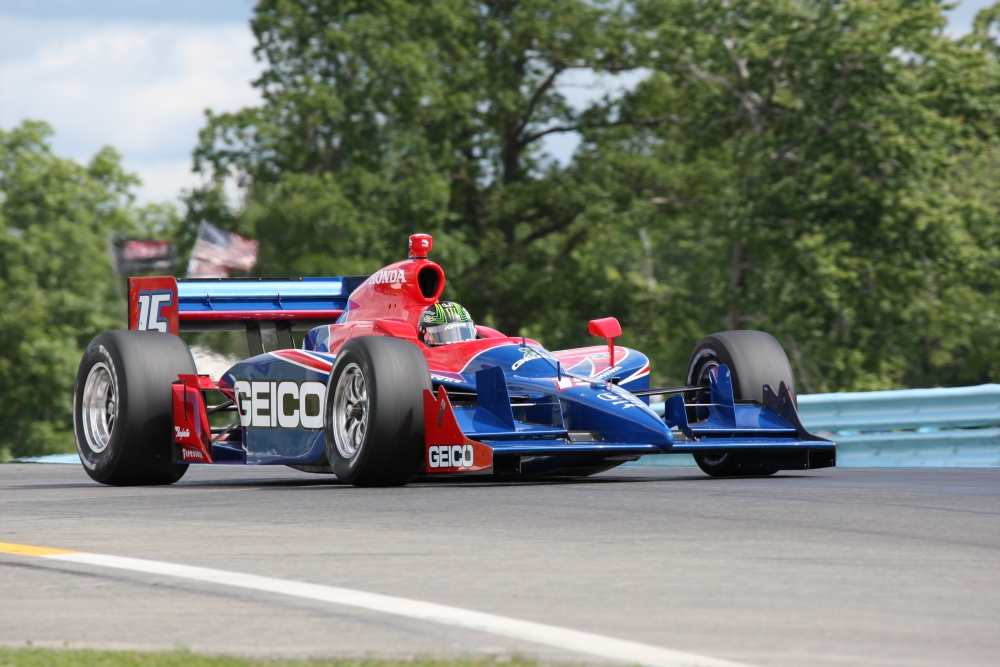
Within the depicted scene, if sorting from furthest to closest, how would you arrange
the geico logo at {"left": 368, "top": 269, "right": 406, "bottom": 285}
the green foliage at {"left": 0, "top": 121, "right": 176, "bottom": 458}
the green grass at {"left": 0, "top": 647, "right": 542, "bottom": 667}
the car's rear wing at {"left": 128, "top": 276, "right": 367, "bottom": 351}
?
the green foliage at {"left": 0, "top": 121, "right": 176, "bottom": 458}, the car's rear wing at {"left": 128, "top": 276, "right": 367, "bottom": 351}, the geico logo at {"left": 368, "top": 269, "right": 406, "bottom": 285}, the green grass at {"left": 0, "top": 647, "right": 542, "bottom": 667}

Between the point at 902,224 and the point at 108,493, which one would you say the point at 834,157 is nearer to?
the point at 902,224

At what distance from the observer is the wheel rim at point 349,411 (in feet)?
33.6

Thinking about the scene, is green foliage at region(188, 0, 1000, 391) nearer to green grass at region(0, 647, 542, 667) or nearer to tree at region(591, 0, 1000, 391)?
tree at region(591, 0, 1000, 391)

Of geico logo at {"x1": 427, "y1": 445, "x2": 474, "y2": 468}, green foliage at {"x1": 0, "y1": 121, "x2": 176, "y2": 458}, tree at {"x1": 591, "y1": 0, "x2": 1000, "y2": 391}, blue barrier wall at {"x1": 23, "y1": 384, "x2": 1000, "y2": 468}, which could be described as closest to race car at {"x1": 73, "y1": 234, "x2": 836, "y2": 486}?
geico logo at {"x1": 427, "y1": 445, "x2": 474, "y2": 468}

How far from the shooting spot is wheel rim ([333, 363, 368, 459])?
1023cm

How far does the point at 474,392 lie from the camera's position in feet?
34.6

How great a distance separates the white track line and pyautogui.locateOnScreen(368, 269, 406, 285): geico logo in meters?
5.30

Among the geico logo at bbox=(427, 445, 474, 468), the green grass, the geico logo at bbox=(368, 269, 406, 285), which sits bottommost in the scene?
the green grass

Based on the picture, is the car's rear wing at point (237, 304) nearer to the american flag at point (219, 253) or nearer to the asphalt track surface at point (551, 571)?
the asphalt track surface at point (551, 571)

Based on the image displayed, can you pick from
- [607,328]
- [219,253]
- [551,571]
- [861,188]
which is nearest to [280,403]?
[607,328]

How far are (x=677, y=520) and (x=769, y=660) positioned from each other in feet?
10.8

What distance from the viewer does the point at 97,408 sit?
490 inches

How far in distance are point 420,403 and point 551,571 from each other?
3991mm

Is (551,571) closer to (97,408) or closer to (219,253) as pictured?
(97,408)
